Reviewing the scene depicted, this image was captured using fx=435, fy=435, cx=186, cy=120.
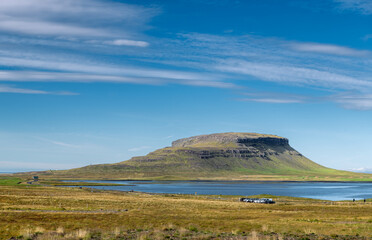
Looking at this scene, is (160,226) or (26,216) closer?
(160,226)

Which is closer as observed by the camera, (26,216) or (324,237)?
(324,237)

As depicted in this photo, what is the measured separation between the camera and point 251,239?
3366 centimetres

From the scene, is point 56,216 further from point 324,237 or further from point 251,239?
point 324,237

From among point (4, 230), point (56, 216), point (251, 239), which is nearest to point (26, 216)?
point (56, 216)

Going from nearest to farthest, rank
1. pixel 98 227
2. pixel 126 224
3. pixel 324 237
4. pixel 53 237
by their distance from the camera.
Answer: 1. pixel 53 237
2. pixel 324 237
3. pixel 98 227
4. pixel 126 224

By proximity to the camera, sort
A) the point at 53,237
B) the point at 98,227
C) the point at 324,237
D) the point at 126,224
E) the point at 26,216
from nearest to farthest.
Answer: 1. the point at 53,237
2. the point at 324,237
3. the point at 98,227
4. the point at 126,224
5. the point at 26,216

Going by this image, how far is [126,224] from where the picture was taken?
1719 inches

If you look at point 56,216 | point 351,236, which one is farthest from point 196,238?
point 56,216

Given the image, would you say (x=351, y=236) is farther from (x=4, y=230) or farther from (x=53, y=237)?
(x=4, y=230)

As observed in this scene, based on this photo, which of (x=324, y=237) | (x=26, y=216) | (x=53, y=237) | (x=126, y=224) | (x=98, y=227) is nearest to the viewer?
(x=53, y=237)

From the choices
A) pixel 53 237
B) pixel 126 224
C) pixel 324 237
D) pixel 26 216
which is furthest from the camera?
pixel 26 216

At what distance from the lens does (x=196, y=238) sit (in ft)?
114

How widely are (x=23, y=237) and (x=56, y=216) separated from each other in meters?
16.8

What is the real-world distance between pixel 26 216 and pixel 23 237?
16.5 meters
